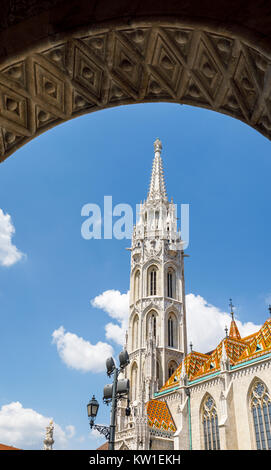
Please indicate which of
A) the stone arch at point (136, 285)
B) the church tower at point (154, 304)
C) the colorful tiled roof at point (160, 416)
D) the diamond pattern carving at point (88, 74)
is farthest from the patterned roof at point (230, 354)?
the diamond pattern carving at point (88, 74)

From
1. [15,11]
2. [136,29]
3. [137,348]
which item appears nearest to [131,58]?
[136,29]

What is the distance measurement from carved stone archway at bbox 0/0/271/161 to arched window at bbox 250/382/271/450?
25.9 m

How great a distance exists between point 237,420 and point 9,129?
28224 millimetres

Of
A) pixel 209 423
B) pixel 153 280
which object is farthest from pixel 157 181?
pixel 209 423

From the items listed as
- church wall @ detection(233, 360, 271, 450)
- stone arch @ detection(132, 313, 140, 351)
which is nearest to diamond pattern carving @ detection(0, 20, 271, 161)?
church wall @ detection(233, 360, 271, 450)

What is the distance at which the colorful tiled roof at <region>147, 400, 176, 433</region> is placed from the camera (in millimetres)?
31416

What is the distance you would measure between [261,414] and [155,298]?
19746mm

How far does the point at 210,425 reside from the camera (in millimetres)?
29250

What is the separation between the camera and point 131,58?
3.71 m

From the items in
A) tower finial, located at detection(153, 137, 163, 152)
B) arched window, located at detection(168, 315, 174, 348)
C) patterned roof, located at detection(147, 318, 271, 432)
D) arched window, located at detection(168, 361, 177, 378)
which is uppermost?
tower finial, located at detection(153, 137, 163, 152)

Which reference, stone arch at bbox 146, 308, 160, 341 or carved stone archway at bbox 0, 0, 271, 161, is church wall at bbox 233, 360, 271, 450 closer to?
stone arch at bbox 146, 308, 160, 341

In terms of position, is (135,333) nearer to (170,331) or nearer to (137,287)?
(170,331)
